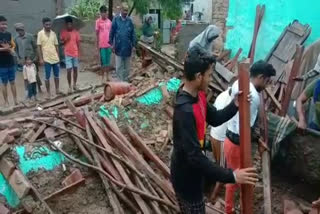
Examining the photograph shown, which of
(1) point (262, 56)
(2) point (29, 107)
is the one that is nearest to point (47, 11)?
(2) point (29, 107)

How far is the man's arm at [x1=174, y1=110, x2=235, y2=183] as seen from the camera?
2.50 m

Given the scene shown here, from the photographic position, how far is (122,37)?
866 centimetres

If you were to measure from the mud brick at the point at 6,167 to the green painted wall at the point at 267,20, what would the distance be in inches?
234

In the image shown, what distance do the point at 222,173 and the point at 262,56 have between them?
22.5 ft

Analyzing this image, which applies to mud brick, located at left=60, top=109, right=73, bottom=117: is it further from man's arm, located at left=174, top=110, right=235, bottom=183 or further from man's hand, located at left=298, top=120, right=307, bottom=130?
man's arm, located at left=174, top=110, right=235, bottom=183

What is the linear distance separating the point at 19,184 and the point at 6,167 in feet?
1.05

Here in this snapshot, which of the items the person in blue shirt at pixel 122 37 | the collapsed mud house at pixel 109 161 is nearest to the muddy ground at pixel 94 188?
the collapsed mud house at pixel 109 161

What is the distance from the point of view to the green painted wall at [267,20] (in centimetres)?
778

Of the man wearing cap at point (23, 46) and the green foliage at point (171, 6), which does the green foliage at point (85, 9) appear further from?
the man wearing cap at point (23, 46)

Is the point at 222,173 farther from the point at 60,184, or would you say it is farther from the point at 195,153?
the point at 60,184

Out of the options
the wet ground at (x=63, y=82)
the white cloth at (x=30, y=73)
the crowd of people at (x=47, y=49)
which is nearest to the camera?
the crowd of people at (x=47, y=49)

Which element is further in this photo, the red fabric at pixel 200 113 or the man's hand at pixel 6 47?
the man's hand at pixel 6 47

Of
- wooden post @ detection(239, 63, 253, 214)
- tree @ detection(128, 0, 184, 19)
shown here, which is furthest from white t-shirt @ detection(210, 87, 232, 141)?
tree @ detection(128, 0, 184, 19)

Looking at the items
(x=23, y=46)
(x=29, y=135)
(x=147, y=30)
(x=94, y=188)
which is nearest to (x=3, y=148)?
(x=29, y=135)
